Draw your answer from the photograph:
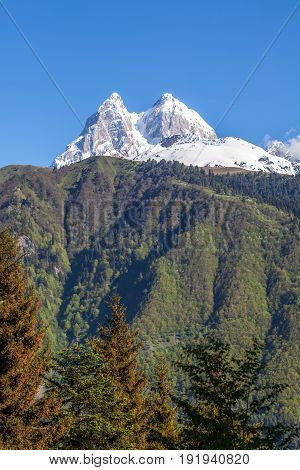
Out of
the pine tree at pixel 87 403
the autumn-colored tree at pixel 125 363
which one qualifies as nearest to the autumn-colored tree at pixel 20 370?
the pine tree at pixel 87 403

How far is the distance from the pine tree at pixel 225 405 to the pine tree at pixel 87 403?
6.65 metres

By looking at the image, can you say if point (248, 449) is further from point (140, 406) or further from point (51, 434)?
point (140, 406)

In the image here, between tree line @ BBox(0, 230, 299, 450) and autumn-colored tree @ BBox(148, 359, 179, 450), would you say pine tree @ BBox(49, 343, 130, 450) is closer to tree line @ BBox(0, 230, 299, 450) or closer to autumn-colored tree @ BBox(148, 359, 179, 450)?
tree line @ BBox(0, 230, 299, 450)

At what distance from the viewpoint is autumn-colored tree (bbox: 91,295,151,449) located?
152 ft

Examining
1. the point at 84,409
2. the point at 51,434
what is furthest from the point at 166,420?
the point at 51,434

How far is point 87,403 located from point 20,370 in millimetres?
6610

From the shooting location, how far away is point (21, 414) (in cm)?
2936

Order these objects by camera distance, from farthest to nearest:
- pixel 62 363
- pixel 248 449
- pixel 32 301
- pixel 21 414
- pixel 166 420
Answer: pixel 166 420
pixel 62 363
pixel 32 301
pixel 21 414
pixel 248 449

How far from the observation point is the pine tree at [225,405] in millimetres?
24938

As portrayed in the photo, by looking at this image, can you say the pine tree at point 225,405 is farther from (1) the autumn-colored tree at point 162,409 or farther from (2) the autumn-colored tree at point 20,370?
(1) the autumn-colored tree at point 162,409

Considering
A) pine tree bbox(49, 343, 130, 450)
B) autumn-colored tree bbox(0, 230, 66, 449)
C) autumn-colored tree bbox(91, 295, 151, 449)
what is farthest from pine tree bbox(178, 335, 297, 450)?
autumn-colored tree bbox(91, 295, 151, 449)

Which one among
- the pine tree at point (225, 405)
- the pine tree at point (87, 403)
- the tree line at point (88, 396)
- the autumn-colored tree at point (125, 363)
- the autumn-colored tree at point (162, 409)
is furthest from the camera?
the autumn-colored tree at point (162, 409)

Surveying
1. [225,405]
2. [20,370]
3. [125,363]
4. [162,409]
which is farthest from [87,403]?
[162,409]
